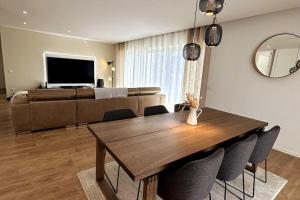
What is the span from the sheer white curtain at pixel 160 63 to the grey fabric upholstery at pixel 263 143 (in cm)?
312

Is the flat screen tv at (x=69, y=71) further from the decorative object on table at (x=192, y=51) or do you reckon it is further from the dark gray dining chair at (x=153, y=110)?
the decorative object on table at (x=192, y=51)

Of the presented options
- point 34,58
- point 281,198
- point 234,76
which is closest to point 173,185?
point 281,198

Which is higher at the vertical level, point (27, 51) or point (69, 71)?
point (27, 51)

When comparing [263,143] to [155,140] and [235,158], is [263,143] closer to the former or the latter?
[235,158]

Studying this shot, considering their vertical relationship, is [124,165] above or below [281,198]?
above

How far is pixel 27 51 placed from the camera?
5738 millimetres

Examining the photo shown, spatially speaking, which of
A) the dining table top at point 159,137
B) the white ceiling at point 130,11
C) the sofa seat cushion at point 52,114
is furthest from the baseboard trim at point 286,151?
the sofa seat cushion at point 52,114

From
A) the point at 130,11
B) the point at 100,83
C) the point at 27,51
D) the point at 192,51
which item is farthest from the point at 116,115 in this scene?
the point at 27,51

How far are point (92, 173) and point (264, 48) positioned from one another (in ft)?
11.6

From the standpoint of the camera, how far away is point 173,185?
1250mm

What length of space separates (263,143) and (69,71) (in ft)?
21.9

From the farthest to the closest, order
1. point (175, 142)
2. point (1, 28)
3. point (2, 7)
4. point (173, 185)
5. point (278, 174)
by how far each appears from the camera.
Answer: point (1, 28), point (2, 7), point (278, 174), point (175, 142), point (173, 185)

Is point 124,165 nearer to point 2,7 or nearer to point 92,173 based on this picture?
point 92,173

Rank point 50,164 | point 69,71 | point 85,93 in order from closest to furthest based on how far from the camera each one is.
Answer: point 50,164 → point 85,93 → point 69,71
